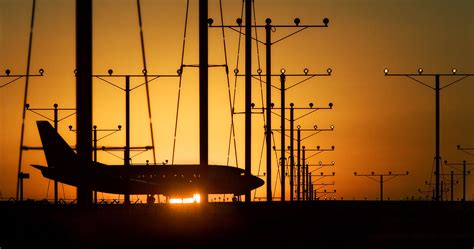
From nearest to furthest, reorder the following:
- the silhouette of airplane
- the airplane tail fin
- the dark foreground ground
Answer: the dark foreground ground, the silhouette of airplane, the airplane tail fin

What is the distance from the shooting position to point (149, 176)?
96.9 meters

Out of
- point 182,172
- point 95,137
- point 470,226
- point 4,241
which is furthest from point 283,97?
point 4,241

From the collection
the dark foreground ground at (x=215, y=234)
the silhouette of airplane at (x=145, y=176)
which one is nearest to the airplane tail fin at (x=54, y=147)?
the silhouette of airplane at (x=145, y=176)

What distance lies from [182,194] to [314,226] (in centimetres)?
5311

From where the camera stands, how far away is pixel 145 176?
97000mm

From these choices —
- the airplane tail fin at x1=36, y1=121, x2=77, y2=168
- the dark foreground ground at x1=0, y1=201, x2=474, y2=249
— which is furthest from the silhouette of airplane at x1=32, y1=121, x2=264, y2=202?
the dark foreground ground at x1=0, y1=201, x2=474, y2=249

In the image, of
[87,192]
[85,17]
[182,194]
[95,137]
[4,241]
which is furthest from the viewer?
[95,137]

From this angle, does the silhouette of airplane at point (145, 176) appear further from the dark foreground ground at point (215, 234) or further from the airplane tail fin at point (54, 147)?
the dark foreground ground at point (215, 234)

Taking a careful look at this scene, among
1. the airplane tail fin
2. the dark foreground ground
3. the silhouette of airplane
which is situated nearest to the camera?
the dark foreground ground

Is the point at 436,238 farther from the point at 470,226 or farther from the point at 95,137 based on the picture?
the point at 95,137

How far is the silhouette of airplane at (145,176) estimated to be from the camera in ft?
294

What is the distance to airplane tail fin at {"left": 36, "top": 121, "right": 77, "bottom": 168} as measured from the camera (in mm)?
89688

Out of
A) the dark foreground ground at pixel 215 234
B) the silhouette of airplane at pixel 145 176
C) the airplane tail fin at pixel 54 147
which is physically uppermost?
the airplane tail fin at pixel 54 147

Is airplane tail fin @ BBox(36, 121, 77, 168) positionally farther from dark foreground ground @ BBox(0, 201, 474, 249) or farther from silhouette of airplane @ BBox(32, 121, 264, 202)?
dark foreground ground @ BBox(0, 201, 474, 249)
